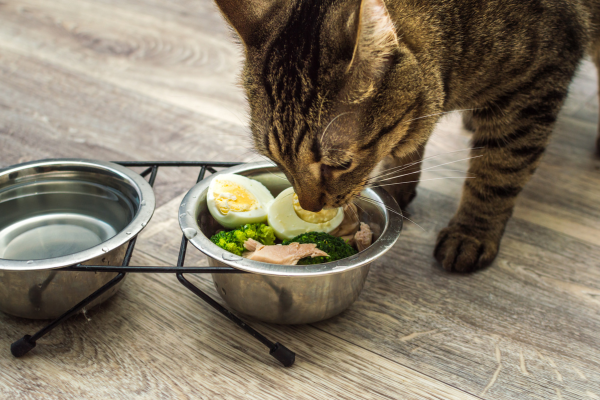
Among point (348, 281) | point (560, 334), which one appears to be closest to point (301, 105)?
point (348, 281)

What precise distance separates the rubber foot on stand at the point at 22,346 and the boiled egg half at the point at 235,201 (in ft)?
1.31

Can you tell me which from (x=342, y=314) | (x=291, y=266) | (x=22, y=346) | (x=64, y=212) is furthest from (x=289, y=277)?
(x=64, y=212)

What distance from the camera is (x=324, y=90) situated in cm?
83

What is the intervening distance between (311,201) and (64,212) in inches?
24.3

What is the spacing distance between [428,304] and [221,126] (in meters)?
0.96

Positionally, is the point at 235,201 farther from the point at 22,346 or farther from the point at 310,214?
the point at 22,346

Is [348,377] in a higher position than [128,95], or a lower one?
lower

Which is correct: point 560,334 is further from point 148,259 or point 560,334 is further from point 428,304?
point 148,259

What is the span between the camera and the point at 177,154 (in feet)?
5.26

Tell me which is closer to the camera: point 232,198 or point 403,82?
point 403,82

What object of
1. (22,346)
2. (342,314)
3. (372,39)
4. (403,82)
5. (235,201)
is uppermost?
(372,39)

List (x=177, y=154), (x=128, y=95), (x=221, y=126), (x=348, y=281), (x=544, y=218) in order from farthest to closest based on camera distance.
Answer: (x=128, y=95), (x=221, y=126), (x=177, y=154), (x=544, y=218), (x=348, y=281)

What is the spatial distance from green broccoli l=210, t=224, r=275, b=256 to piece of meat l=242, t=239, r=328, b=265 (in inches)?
1.2

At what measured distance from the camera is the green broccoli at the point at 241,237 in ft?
3.26
